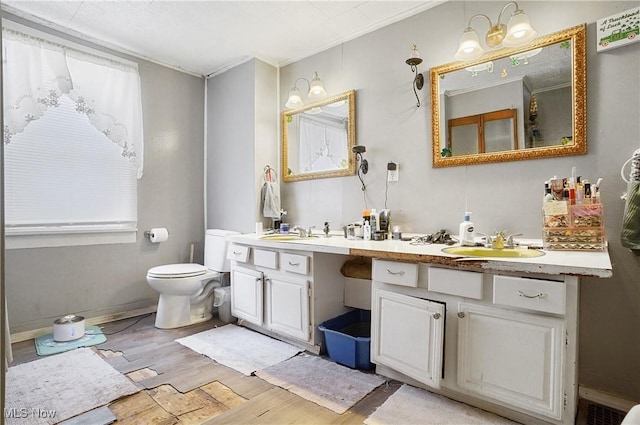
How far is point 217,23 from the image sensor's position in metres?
2.62

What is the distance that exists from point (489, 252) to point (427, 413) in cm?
88

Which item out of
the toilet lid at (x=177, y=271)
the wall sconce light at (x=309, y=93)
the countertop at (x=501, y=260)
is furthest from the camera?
the wall sconce light at (x=309, y=93)

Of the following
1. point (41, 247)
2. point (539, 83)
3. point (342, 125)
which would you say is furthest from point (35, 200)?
point (539, 83)

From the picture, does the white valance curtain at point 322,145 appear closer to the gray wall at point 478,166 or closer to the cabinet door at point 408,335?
the gray wall at point 478,166

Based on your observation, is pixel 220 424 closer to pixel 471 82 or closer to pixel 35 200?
pixel 35 200

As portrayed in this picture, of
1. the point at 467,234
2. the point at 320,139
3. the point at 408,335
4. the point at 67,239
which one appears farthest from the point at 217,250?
the point at 467,234

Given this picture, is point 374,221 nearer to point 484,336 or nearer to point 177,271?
point 484,336

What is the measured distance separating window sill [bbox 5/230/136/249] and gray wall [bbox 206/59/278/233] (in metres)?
0.84

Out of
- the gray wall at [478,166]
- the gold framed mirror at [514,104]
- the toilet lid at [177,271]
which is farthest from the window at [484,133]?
the toilet lid at [177,271]

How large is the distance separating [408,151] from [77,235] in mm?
2717

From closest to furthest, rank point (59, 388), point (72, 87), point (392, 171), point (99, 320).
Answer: point (59, 388) → point (392, 171) → point (72, 87) → point (99, 320)

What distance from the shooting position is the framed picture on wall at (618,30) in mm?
1675

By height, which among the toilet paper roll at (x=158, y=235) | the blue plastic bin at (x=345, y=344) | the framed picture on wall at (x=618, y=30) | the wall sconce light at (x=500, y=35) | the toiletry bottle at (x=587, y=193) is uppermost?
the wall sconce light at (x=500, y=35)

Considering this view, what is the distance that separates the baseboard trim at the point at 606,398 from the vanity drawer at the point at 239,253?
219 centimetres
